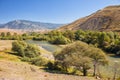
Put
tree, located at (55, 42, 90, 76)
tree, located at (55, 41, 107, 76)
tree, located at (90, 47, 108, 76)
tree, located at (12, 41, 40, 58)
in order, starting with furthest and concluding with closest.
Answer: tree, located at (12, 41, 40, 58)
tree, located at (90, 47, 108, 76)
tree, located at (55, 41, 107, 76)
tree, located at (55, 42, 90, 76)

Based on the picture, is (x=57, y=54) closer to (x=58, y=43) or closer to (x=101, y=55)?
(x=101, y=55)

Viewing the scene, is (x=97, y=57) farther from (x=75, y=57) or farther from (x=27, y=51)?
(x=27, y=51)

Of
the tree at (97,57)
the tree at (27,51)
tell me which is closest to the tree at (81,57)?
the tree at (97,57)

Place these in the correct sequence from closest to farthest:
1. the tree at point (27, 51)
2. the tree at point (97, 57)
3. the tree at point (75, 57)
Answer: the tree at point (75, 57) → the tree at point (97, 57) → the tree at point (27, 51)

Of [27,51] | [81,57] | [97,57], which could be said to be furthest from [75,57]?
[27,51]

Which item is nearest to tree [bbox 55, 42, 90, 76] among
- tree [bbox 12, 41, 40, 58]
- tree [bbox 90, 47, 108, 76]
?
tree [bbox 90, 47, 108, 76]

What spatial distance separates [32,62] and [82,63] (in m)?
19.2

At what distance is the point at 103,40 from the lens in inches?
5566

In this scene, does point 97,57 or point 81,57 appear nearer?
point 81,57

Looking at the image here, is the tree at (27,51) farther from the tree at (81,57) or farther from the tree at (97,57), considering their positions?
the tree at (97,57)

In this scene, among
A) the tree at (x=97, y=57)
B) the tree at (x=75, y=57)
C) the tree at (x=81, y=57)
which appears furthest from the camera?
the tree at (x=97, y=57)

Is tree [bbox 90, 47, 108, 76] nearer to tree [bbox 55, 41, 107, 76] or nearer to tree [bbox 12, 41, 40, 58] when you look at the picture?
tree [bbox 55, 41, 107, 76]

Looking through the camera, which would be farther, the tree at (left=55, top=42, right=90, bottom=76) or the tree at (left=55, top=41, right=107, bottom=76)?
the tree at (left=55, top=41, right=107, bottom=76)

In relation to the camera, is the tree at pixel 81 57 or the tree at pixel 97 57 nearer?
the tree at pixel 81 57
